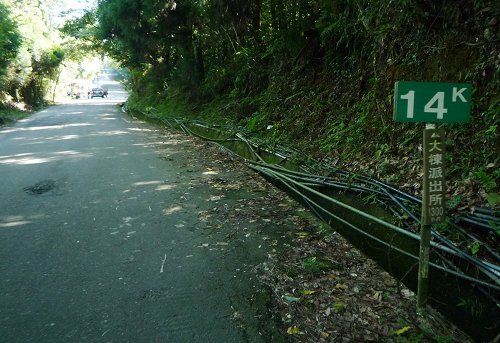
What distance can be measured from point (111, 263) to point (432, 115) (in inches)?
127

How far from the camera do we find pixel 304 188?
19.0ft

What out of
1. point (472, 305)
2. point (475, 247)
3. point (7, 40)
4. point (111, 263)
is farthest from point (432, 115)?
point (7, 40)

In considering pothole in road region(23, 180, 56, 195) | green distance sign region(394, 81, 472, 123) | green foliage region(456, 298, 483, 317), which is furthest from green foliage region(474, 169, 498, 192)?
pothole in road region(23, 180, 56, 195)

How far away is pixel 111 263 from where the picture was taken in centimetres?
381

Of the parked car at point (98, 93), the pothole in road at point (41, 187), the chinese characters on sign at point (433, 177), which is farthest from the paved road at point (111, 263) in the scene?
the parked car at point (98, 93)

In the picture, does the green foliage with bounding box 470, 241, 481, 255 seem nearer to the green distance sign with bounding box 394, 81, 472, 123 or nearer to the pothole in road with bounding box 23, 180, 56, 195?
the green distance sign with bounding box 394, 81, 472, 123

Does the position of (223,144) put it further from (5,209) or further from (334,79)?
(5,209)

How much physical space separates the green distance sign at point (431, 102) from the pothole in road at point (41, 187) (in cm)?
571

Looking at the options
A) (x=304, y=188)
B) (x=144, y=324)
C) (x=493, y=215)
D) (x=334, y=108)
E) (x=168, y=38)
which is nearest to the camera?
(x=144, y=324)

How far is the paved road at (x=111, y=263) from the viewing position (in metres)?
2.86

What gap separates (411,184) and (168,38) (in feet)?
49.3

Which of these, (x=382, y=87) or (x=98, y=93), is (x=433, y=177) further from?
(x=98, y=93)

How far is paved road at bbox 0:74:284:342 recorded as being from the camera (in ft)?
9.37

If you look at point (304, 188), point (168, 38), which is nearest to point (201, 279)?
point (304, 188)
